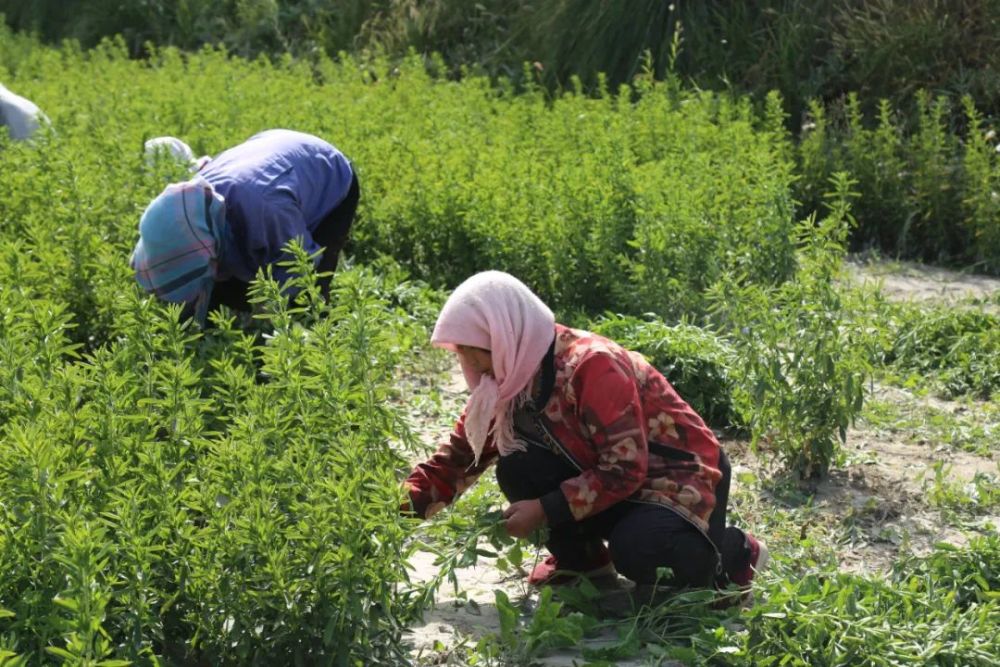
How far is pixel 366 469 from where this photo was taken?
3.28 m

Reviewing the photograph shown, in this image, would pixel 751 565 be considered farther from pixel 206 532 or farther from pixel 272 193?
pixel 272 193

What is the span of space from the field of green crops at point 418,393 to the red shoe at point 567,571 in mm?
72

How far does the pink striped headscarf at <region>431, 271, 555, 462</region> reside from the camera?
3553 mm

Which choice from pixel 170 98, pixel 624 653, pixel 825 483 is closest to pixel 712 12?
pixel 170 98

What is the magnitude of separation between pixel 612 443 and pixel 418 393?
213 cm

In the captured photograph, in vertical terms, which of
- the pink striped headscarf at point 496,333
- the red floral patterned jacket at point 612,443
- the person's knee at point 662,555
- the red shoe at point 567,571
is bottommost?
the red shoe at point 567,571

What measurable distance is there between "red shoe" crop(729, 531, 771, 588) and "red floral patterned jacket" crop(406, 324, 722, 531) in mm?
226

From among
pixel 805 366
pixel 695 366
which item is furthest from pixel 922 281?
pixel 805 366

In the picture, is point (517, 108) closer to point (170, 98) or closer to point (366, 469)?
point (170, 98)

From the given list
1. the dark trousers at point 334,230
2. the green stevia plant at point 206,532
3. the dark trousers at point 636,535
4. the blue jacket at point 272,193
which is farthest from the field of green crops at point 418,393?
the dark trousers at point 334,230

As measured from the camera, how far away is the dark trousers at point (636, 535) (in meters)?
3.62

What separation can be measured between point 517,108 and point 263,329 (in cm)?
341

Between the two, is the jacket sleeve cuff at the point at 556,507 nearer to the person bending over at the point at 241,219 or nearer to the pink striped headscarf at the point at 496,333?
the pink striped headscarf at the point at 496,333

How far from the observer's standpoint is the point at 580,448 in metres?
3.73
